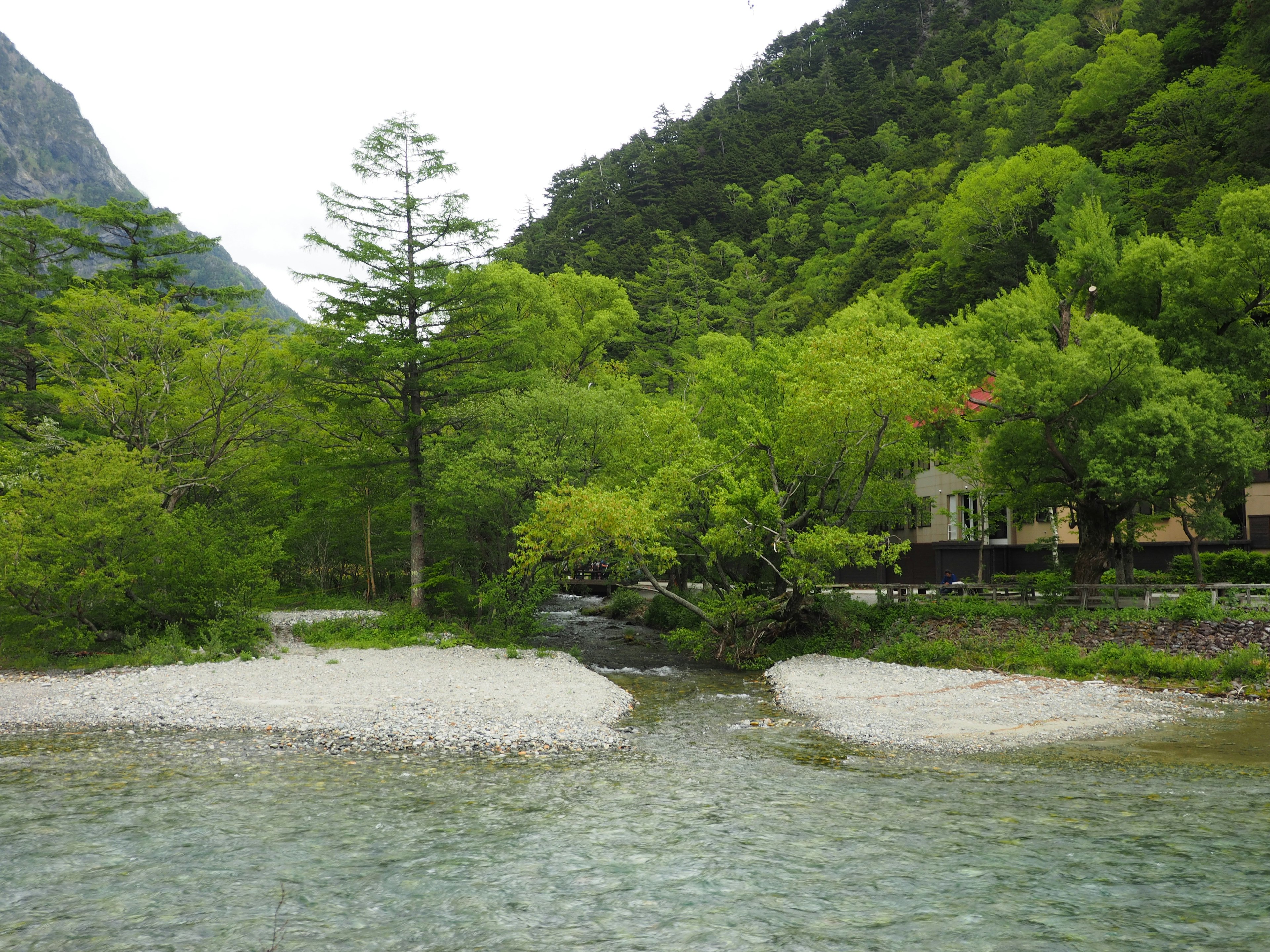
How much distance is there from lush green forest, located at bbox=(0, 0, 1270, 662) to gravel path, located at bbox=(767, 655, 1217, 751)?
3625mm

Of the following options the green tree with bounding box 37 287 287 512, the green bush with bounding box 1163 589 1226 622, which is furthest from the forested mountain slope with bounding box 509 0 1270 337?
the green bush with bounding box 1163 589 1226 622

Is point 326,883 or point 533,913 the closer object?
point 533,913

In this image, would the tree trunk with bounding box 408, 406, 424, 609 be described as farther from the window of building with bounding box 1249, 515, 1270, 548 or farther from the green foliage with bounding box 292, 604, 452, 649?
the window of building with bounding box 1249, 515, 1270, 548

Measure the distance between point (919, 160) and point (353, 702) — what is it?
304ft

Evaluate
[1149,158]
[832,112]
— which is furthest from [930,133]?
[1149,158]

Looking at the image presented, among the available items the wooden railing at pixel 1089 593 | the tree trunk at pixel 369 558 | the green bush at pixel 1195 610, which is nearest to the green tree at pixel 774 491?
the wooden railing at pixel 1089 593

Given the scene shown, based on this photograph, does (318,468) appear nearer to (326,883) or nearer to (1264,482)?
(326,883)

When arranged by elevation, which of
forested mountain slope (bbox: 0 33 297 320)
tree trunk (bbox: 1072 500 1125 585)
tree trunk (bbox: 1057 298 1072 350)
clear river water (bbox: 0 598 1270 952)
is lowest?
clear river water (bbox: 0 598 1270 952)

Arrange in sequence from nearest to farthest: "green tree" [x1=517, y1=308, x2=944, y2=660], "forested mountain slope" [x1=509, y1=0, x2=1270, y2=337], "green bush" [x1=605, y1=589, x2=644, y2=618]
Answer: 1. "green tree" [x1=517, y1=308, x2=944, y2=660]
2. "green bush" [x1=605, y1=589, x2=644, y2=618]
3. "forested mountain slope" [x1=509, y1=0, x2=1270, y2=337]

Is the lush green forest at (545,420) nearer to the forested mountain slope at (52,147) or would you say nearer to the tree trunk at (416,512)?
the tree trunk at (416,512)

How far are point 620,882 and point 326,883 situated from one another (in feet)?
9.04

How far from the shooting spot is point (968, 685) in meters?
18.5

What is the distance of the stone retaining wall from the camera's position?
739 inches

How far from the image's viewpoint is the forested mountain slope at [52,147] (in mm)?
151500
